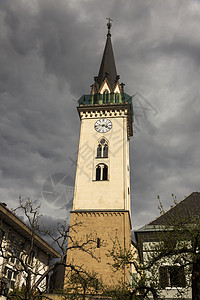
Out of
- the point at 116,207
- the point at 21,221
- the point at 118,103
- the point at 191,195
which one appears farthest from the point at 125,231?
the point at 118,103

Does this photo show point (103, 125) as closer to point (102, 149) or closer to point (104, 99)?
point (102, 149)

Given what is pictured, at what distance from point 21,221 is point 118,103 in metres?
20.5

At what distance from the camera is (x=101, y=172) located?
35281 mm

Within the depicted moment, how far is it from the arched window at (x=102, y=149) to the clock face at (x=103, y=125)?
1.56 metres

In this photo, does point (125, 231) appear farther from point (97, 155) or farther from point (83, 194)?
point (97, 155)

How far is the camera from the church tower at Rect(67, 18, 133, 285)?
1156 inches

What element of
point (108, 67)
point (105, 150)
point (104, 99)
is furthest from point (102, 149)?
point (108, 67)

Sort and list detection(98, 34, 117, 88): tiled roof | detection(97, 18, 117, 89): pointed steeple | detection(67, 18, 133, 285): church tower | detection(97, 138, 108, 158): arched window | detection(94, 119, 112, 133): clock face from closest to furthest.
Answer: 1. detection(67, 18, 133, 285): church tower
2. detection(97, 138, 108, 158): arched window
3. detection(94, 119, 112, 133): clock face
4. detection(97, 18, 117, 89): pointed steeple
5. detection(98, 34, 117, 88): tiled roof

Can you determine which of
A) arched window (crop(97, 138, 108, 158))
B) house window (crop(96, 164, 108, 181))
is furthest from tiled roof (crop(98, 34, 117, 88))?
house window (crop(96, 164, 108, 181))

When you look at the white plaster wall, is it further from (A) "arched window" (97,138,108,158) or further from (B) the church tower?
(A) "arched window" (97,138,108,158)

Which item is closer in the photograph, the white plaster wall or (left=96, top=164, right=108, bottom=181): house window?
the white plaster wall

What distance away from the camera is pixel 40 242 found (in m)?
32.3

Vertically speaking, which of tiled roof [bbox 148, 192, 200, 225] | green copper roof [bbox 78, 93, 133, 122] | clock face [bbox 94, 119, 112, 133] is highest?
green copper roof [bbox 78, 93, 133, 122]

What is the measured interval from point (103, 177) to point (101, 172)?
686 mm
